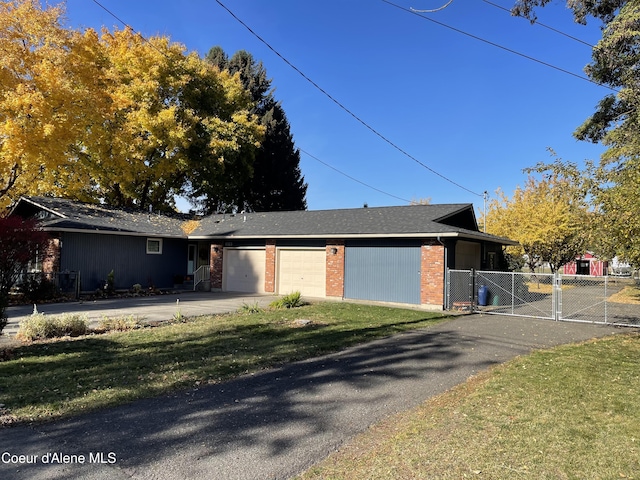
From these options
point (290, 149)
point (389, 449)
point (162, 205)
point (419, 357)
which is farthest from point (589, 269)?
point (389, 449)

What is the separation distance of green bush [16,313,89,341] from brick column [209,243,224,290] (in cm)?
1115

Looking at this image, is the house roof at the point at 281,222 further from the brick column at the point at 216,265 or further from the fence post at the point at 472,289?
the fence post at the point at 472,289

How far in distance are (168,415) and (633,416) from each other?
16.8ft

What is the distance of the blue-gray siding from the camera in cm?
1692

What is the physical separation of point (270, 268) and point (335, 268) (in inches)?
140

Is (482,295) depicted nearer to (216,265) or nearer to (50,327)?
(216,265)

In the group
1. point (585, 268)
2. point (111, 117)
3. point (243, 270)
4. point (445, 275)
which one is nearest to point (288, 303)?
point (445, 275)

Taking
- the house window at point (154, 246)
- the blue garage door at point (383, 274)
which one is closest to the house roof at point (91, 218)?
the house window at point (154, 246)

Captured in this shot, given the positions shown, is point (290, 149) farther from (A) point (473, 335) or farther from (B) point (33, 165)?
(A) point (473, 335)

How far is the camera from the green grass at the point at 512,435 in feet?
11.2

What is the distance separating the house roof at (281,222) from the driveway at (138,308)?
3.62m

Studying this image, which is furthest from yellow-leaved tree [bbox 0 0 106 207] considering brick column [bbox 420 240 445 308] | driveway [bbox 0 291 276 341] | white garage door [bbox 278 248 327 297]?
brick column [bbox 420 240 445 308]

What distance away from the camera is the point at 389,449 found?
3789 mm

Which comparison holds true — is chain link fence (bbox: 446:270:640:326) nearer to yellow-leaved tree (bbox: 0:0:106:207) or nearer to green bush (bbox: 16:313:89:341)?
green bush (bbox: 16:313:89:341)
